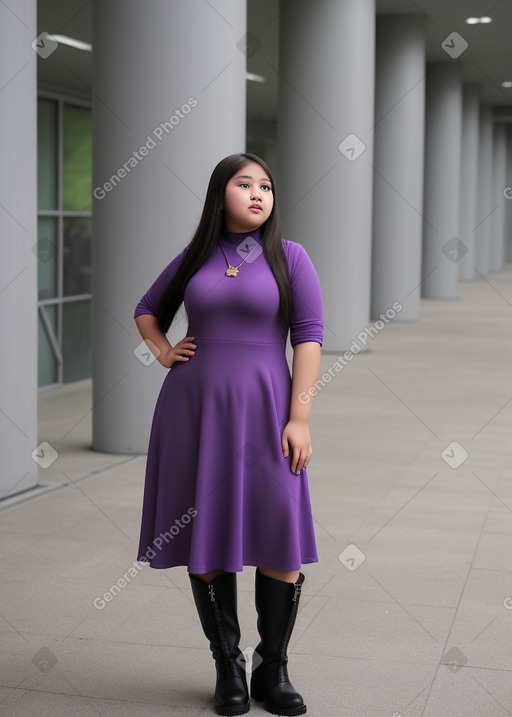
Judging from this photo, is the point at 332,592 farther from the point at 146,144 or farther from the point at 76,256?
the point at 76,256

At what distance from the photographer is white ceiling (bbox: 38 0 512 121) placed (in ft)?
45.3

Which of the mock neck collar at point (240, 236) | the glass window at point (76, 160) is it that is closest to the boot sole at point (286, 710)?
the mock neck collar at point (240, 236)

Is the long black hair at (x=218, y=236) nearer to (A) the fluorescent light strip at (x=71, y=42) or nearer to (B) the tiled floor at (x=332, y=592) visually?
(B) the tiled floor at (x=332, y=592)

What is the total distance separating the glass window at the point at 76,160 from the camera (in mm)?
14320

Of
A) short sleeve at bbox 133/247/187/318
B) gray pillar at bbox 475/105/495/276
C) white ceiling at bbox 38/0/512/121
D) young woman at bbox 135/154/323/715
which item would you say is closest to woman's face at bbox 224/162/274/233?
young woman at bbox 135/154/323/715

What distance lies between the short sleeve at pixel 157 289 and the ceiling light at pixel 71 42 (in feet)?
38.0

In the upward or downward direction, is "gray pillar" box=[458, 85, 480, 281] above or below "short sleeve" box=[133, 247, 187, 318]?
above

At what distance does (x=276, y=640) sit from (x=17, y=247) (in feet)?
12.0

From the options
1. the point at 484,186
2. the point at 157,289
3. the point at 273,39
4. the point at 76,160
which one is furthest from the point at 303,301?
the point at 484,186

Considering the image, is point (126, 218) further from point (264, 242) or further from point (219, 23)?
point (264, 242)

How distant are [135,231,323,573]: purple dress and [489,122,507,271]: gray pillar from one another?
36.2m

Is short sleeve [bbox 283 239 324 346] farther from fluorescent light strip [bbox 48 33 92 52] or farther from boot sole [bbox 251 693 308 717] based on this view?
fluorescent light strip [bbox 48 33 92 52]

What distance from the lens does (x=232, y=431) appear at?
142 inches

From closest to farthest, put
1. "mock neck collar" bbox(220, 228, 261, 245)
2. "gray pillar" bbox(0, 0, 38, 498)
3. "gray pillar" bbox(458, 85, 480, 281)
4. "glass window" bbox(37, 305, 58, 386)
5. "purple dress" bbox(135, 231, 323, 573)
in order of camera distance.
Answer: "purple dress" bbox(135, 231, 323, 573) → "mock neck collar" bbox(220, 228, 261, 245) → "gray pillar" bbox(0, 0, 38, 498) → "glass window" bbox(37, 305, 58, 386) → "gray pillar" bbox(458, 85, 480, 281)
